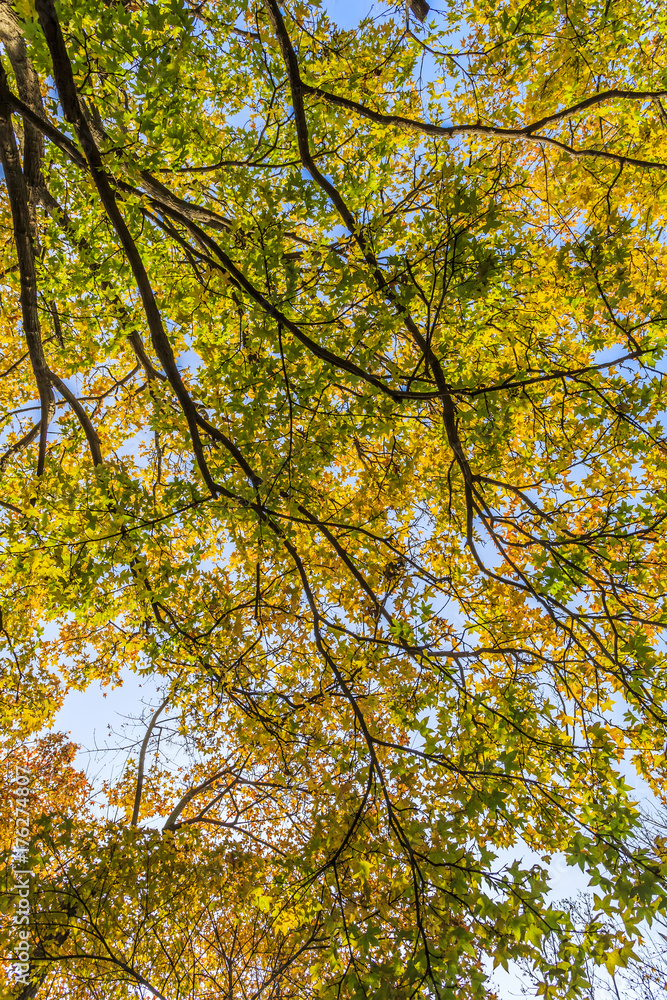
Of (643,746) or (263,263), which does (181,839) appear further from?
(263,263)

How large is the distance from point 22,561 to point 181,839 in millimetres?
4106

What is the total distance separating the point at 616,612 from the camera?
4.35m

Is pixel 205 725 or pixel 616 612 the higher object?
pixel 205 725

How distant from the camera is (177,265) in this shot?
4.93 m

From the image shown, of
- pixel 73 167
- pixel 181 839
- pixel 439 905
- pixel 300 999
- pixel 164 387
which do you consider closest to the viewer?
pixel 439 905

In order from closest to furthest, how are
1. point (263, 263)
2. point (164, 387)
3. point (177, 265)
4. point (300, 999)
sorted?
point (263, 263)
point (164, 387)
point (177, 265)
point (300, 999)

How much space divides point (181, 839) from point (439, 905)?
3.49 m

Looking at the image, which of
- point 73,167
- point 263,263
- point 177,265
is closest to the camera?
point 263,263

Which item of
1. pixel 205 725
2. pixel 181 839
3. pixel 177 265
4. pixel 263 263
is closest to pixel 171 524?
pixel 263 263

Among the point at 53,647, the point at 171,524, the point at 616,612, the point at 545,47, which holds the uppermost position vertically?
the point at 545,47

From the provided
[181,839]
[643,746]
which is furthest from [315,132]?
[181,839]

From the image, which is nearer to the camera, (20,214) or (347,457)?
(20,214)

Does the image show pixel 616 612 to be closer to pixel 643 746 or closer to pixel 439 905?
pixel 643 746

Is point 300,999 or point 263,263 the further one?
point 300,999
